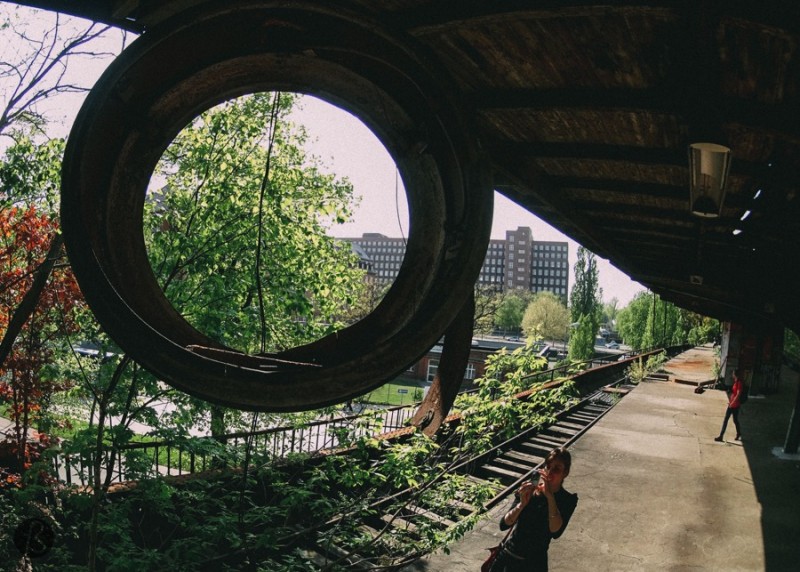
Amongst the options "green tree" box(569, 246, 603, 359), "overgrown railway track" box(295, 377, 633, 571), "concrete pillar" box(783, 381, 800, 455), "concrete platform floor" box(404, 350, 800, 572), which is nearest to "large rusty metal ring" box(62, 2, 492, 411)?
"overgrown railway track" box(295, 377, 633, 571)

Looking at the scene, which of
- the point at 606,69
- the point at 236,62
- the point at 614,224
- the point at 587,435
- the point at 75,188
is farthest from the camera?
the point at 587,435

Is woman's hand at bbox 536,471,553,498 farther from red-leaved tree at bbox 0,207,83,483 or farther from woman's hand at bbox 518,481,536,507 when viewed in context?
red-leaved tree at bbox 0,207,83,483

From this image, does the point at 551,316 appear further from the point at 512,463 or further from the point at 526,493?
the point at 526,493

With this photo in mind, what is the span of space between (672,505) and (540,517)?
4.38 m

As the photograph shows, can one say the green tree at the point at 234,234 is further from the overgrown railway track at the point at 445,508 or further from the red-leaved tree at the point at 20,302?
the overgrown railway track at the point at 445,508

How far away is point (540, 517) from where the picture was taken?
406cm

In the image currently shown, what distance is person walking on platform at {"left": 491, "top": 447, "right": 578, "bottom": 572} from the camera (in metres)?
4.01

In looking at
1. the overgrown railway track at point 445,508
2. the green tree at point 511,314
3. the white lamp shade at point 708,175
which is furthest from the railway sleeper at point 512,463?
the green tree at point 511,314

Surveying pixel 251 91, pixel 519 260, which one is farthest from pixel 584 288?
pixel 519 260

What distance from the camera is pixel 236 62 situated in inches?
50.6

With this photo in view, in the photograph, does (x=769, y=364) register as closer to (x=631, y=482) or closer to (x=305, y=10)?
(x=631, y=482)

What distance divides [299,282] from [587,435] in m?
6.72

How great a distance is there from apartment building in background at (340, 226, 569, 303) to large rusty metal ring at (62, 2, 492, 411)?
150m

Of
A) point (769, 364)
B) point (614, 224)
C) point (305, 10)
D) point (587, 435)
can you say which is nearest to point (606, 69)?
point (305, 10)
